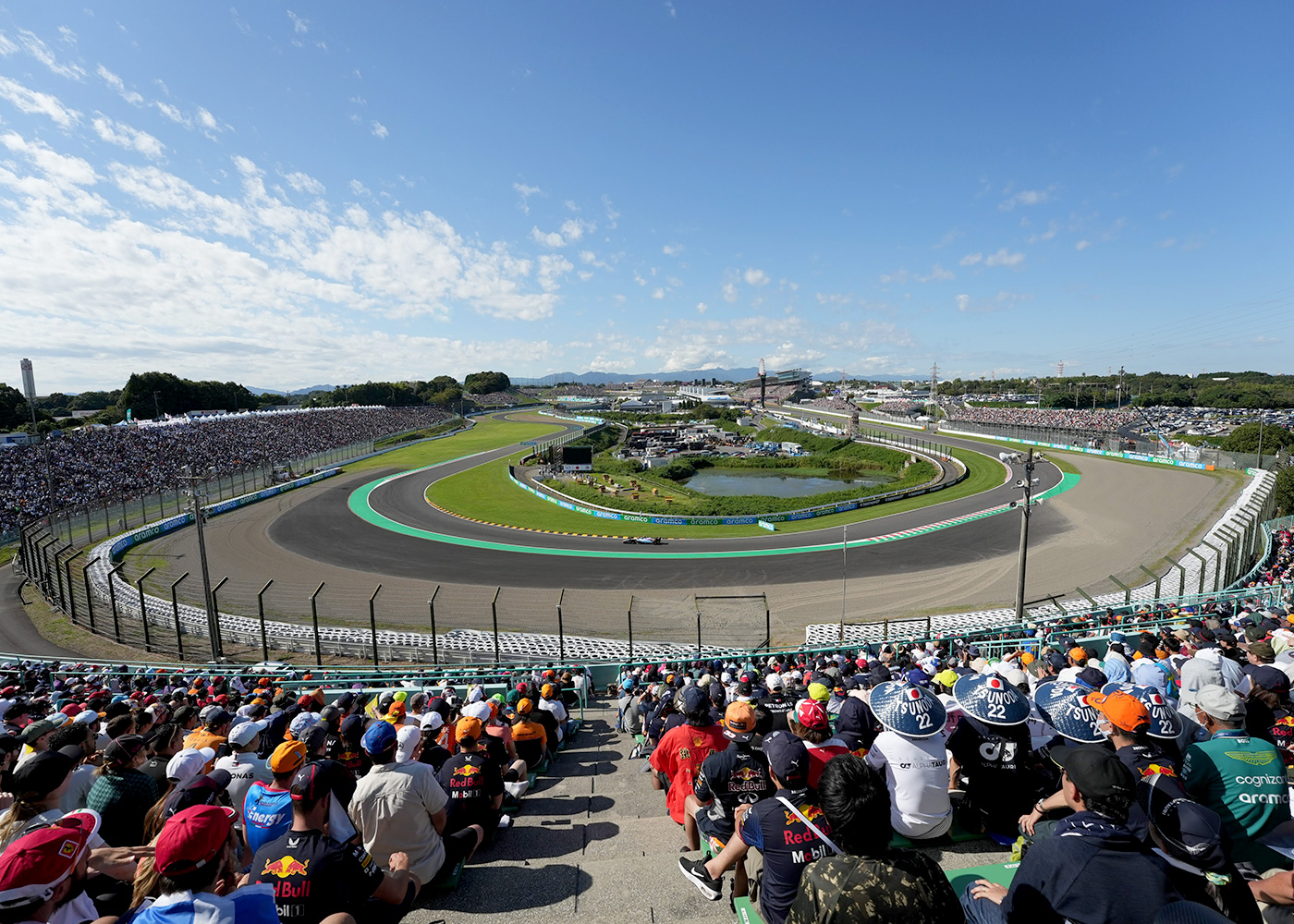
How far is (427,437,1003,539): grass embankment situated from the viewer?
35.8m

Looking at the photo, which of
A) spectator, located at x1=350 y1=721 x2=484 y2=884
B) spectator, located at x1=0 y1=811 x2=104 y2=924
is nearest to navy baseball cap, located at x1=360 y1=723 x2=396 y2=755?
spectator, located at x1=350 y1=721 x2=484 y2=884

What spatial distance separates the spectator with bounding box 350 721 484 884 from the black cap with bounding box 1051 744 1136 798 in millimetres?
4270

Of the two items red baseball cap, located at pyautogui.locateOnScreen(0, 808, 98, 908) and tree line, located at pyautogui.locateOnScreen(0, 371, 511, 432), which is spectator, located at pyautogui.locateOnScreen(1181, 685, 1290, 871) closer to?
red baseball cap, located at pyautogui.locateOnScreen(0, 808, 98, 908)

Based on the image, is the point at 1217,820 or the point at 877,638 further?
the point at 877,638

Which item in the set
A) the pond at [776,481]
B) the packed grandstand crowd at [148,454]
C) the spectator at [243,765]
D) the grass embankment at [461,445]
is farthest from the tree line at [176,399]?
the spectator at [243,765]

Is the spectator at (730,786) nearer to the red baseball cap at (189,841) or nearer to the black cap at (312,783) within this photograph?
the black cap at (312,783)

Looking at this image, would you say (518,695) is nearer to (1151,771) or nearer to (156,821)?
(156,821)

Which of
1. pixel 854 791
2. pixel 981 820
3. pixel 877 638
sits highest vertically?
pixel 854 791

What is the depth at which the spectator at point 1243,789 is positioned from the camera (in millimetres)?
3742

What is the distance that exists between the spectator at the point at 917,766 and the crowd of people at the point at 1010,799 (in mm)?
14

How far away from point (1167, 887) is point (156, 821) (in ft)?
19.6

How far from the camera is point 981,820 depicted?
15.4 ft

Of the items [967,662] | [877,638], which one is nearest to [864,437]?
[877,638]

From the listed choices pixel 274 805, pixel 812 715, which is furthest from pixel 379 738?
pixel 812 715
